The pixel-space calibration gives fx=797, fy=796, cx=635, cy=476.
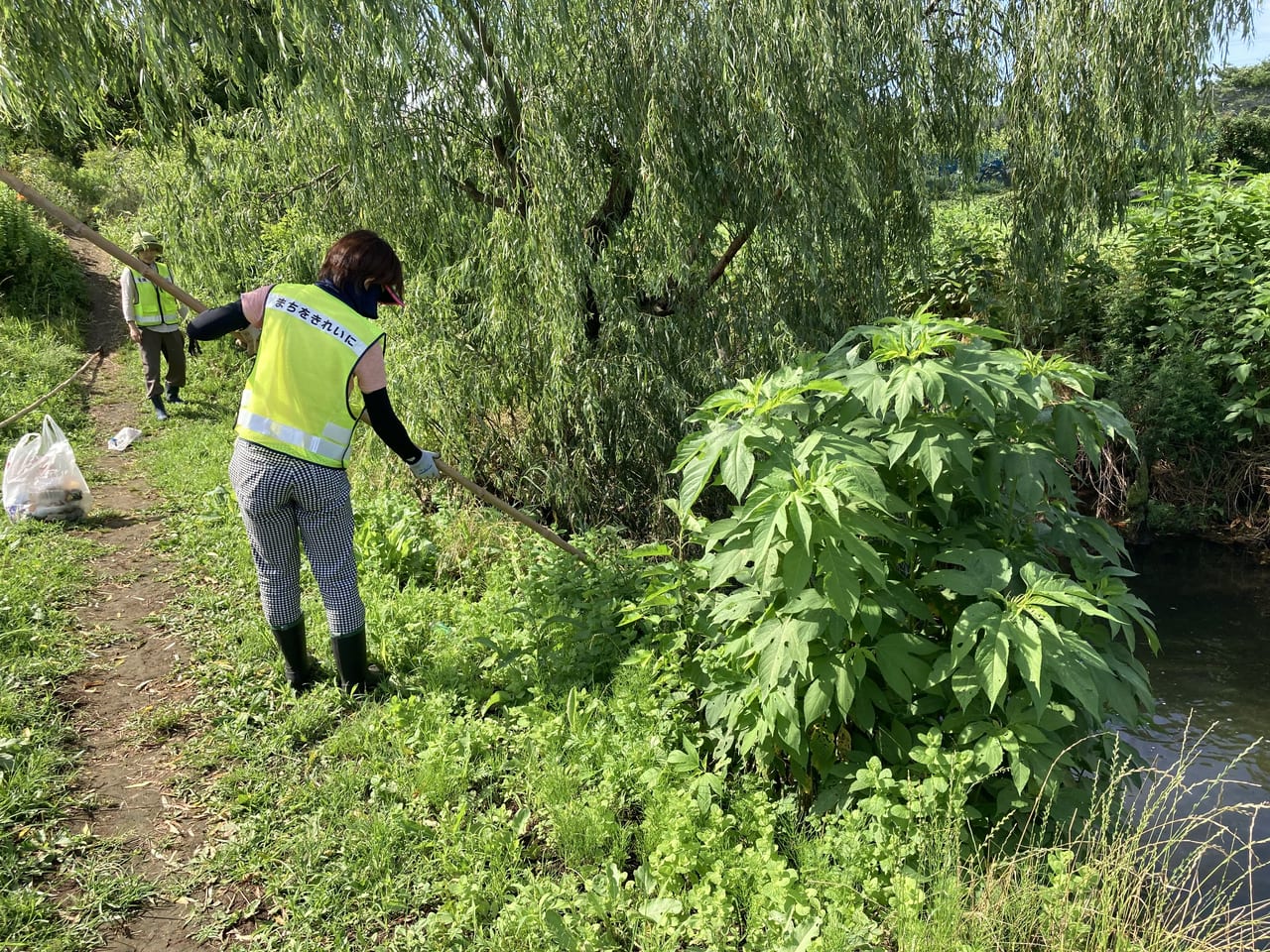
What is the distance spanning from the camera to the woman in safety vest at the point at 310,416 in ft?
10.9

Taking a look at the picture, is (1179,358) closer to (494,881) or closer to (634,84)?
(634,84)

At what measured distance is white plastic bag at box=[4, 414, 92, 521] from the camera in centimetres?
545

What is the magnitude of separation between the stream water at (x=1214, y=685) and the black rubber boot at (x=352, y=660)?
3.60 m

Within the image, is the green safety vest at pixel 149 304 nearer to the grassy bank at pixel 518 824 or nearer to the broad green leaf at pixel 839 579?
the grassy bank at pixel 518 824

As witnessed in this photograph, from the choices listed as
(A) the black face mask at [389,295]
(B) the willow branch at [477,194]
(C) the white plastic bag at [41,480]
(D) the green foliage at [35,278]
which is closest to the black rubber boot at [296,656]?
(A) the black face mask at [389,295]

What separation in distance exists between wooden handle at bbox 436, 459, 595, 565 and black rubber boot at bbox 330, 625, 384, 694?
2.77 ft

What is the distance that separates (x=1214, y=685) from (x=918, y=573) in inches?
172

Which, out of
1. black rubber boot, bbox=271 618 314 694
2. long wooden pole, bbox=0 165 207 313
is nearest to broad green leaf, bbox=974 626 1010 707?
black rubber boot, bbox=271 618 314 694

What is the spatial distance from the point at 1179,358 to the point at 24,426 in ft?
38.2

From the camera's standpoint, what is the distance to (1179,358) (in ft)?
27.9

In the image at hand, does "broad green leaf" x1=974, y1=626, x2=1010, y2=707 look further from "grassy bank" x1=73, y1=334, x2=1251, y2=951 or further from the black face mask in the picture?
the black face mask

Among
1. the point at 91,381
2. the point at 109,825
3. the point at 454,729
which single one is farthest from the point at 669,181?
the point at 91,381

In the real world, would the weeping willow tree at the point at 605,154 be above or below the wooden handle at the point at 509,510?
above

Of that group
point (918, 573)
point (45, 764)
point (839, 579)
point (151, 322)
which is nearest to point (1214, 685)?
point (918, 573)
